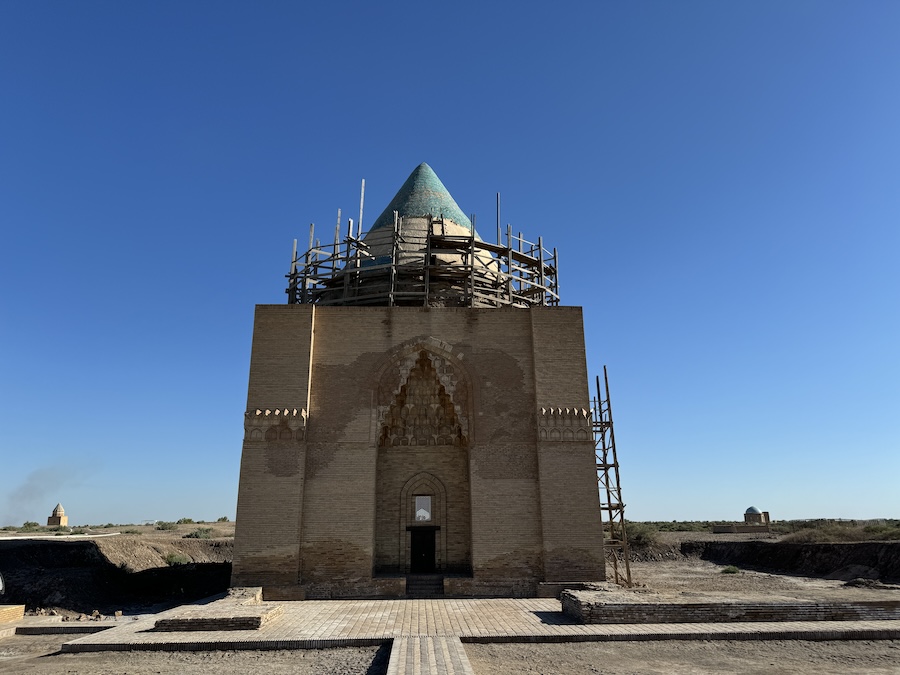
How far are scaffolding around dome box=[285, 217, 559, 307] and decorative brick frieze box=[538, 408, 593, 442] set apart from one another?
318 cm

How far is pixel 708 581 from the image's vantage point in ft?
55.4

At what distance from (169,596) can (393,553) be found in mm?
6794

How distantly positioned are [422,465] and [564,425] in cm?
338

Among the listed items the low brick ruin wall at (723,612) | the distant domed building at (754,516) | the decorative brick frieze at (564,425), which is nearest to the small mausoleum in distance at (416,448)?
the decorative brick frieze at (564,425)

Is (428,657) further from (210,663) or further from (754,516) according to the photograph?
(754,516)

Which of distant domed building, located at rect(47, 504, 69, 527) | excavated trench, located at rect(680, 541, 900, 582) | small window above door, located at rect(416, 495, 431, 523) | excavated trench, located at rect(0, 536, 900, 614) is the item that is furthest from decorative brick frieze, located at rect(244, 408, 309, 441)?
distant domed building, located at rect(47, 504, 69, 527)

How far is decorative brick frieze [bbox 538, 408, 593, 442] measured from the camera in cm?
1270

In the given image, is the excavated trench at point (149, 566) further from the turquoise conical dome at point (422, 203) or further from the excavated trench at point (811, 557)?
the turquoise conical dome at point (422, 203)

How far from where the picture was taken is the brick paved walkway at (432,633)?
7594 millimetres

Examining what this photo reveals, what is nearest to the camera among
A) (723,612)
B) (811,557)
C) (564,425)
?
(723,612)

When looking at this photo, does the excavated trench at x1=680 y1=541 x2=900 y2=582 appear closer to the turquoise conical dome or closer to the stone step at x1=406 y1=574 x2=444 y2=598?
the stone step at x1=406 y1=574 x2=444 y2=598

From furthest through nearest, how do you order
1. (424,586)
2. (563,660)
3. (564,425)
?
(564,425) < (424,586) < (563,660)

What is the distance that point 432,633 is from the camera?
26.6 feet

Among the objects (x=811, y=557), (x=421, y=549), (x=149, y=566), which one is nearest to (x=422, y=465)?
(x=421, y=549)
